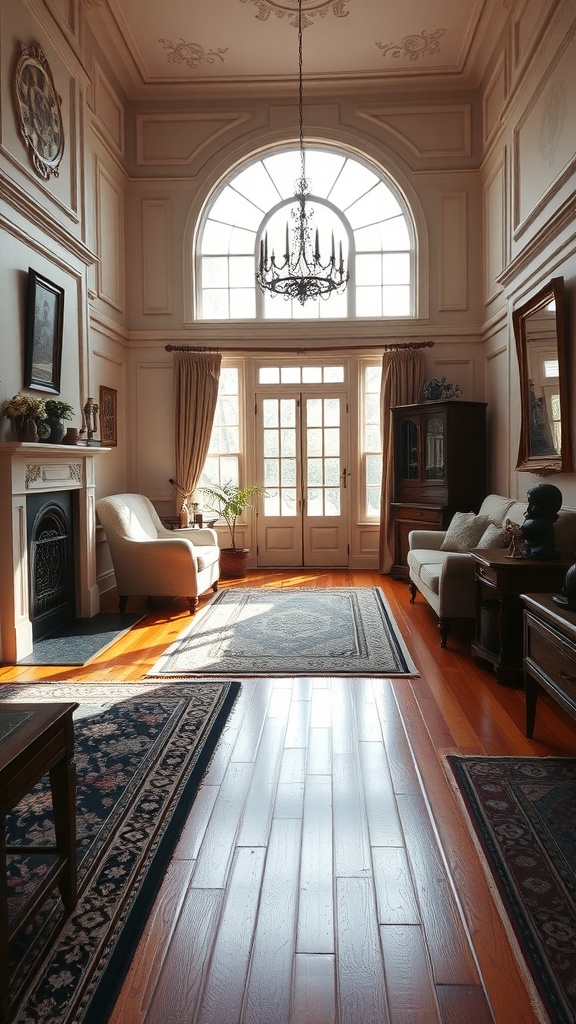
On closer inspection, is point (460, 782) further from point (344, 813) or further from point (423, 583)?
point (423, 583)

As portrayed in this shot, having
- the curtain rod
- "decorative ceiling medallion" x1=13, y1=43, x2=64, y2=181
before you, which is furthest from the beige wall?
Answer: "decorative ceiling medallion" x1=13, y1=43, x2=64, y2=181

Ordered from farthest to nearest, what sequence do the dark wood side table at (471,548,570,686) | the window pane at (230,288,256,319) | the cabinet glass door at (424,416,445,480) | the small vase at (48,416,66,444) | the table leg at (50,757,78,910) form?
the window pane at (230,288,256,319)
the cabinet glass door at (424,416,445,480)
the small vase at (48,416,66,444)
the dark wood side table at (471,548,570,686)
the table leg at (50,757,78,910)

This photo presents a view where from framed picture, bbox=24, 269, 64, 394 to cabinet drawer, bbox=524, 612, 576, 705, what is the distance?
3738 mm

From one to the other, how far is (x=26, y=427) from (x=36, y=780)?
325 centimetres

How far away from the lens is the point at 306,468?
8133 mm

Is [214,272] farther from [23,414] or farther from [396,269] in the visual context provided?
[23,414]

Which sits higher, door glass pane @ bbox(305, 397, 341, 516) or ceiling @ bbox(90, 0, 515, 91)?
ceiling @ bbox(90, 0, 515, 91)

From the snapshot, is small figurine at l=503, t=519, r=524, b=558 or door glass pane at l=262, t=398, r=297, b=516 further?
door glass pane at l=262, t=398, r=297, b=516

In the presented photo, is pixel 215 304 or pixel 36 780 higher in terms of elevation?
pixel 215 304

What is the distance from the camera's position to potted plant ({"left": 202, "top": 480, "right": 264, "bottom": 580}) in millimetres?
7664

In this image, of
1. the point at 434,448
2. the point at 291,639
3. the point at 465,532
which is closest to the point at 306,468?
the point at 434,448

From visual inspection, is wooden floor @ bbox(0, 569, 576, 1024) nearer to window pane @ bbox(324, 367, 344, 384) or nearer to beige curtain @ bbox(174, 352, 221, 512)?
beige curtain @ bbox(174, 352, 221, 512)

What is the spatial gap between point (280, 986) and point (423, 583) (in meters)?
3.96

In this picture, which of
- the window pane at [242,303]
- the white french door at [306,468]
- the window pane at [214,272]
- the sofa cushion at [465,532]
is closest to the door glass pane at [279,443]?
the white french door at [306,468]
